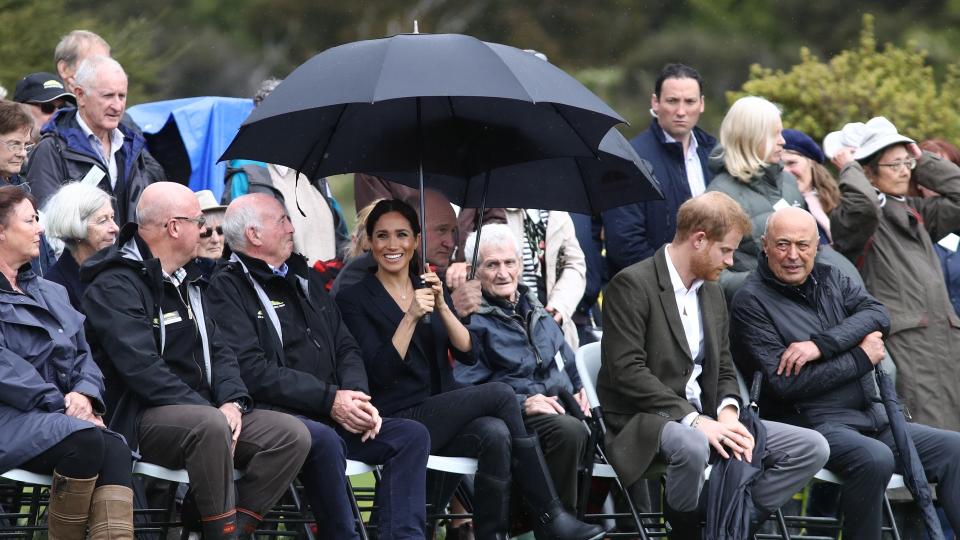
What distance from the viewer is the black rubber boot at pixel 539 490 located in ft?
20.7

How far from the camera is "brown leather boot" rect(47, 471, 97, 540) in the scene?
208 inches

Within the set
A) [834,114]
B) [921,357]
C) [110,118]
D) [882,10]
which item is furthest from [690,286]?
[882,10]

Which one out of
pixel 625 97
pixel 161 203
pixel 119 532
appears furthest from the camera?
pixel 625 97

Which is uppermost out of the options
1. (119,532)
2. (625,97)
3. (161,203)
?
(625,97)

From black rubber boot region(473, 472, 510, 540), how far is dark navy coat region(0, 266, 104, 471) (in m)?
1.64

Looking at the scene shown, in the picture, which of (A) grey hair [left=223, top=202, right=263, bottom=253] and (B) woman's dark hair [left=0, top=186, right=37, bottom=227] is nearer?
(B) woman's dark hair [left=0, top=186, right=37, bottom=227]

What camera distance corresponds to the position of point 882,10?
22.3m

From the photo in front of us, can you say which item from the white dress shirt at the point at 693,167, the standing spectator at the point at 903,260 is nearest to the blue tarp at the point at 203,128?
the white dress shirt at the point at 693,167

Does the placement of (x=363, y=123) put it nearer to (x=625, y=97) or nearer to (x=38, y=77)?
(x=38, y=77)

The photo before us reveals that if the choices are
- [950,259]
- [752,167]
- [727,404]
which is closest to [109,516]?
[727,404]

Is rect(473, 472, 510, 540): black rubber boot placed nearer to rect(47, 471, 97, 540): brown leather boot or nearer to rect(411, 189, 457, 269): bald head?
rect(411, 189, 457, 269): bald head

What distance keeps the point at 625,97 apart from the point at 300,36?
15.6 feet

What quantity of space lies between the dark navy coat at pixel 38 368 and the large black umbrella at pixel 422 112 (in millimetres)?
985

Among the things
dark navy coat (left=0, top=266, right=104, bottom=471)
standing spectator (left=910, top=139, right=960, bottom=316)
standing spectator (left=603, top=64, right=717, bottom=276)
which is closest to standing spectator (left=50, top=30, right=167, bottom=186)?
dark navy coat (left=0, top=266, right=104, bottom=471)
